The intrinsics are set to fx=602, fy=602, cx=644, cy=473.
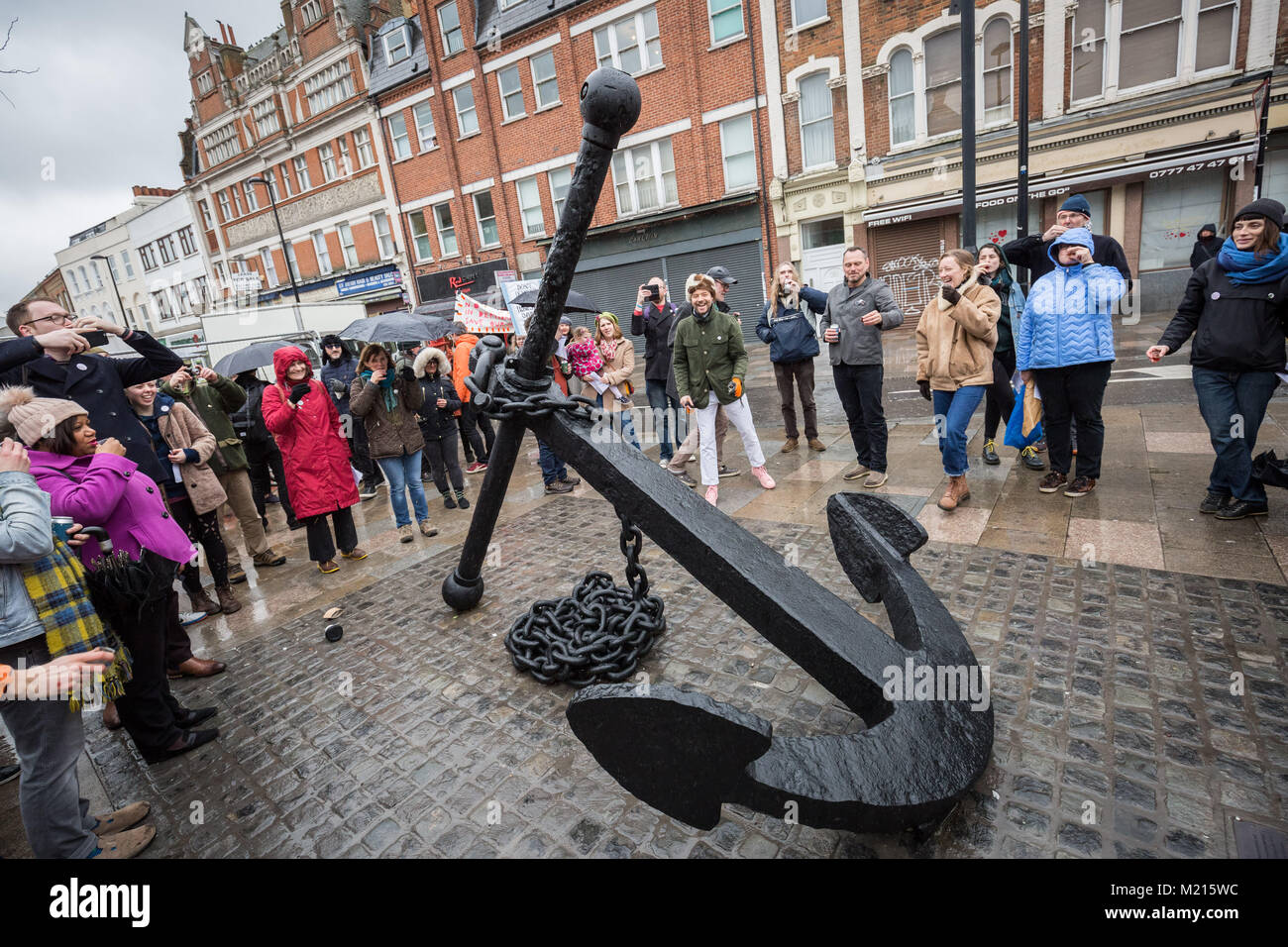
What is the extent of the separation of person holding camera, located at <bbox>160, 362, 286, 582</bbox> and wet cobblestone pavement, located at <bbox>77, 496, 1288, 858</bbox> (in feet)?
6.13

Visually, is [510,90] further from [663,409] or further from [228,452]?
[228,452]

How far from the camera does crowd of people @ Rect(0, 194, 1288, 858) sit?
7.34 feet

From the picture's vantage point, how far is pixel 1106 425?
5.76 meters

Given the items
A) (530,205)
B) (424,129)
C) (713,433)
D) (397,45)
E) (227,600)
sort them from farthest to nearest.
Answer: (397,45) → (424,129) → (530,205) → (713,433) → (227,600)

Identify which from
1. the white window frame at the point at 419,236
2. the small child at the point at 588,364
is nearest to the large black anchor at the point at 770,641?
the small child at the point at 588,364

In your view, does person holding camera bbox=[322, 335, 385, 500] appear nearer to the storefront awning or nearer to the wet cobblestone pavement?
the wet cobblestone pavement

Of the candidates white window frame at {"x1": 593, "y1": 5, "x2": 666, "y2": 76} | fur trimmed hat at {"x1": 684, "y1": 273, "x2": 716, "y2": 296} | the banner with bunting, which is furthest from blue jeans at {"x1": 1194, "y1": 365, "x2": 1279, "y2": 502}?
white window frame at {"x1": 593, "y1": 5, "x2": 666, "y2": 76}

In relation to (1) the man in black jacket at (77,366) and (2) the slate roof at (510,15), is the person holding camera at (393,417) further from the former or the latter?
(2) the slate roof at (510,15)

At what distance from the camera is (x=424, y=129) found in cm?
2162

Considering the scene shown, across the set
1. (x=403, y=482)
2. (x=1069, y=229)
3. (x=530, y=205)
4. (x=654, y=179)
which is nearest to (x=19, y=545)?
(x=403, y=482)

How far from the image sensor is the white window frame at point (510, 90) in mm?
19312

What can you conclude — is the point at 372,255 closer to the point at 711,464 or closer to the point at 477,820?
the point at 711,464

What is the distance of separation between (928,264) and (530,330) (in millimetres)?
15554

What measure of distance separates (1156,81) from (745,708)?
16.4 metres
